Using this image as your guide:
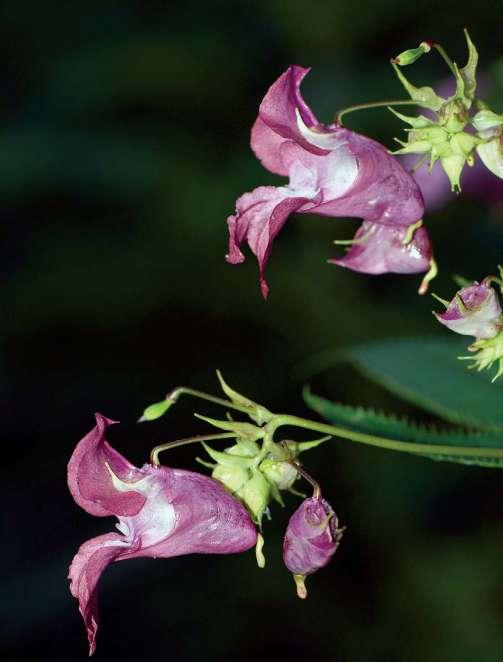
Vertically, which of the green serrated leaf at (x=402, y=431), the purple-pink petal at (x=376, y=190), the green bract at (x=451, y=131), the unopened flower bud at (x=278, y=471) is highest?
the green bract at (x=451, y=131)

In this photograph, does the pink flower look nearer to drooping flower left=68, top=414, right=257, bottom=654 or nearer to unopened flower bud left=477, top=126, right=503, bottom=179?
unopened flower bud left=477, top=126, right=503, bottom=179

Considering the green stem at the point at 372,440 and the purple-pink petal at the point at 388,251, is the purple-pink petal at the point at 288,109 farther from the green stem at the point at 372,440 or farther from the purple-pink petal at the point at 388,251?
the green stem at the point at 372,440

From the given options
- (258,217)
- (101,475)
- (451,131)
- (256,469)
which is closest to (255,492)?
(256,469)

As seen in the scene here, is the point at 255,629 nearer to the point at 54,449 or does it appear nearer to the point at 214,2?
the point at 54,449

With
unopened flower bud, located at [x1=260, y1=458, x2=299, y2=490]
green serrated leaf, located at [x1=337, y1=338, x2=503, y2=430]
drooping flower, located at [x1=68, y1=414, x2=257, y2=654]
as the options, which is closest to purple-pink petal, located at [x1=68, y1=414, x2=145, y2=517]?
drooping flower, located at [x1=68, y1=414, x2=257, y2=654]

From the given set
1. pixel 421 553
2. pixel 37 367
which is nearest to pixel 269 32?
pixel 37 367

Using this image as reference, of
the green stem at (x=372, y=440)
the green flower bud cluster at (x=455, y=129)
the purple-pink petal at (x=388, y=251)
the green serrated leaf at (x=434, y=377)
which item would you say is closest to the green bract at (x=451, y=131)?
the green flower bud cluster at (x=455, y=129)

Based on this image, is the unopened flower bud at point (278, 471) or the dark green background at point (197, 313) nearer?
the unopened flower bud at point (278, 471)
